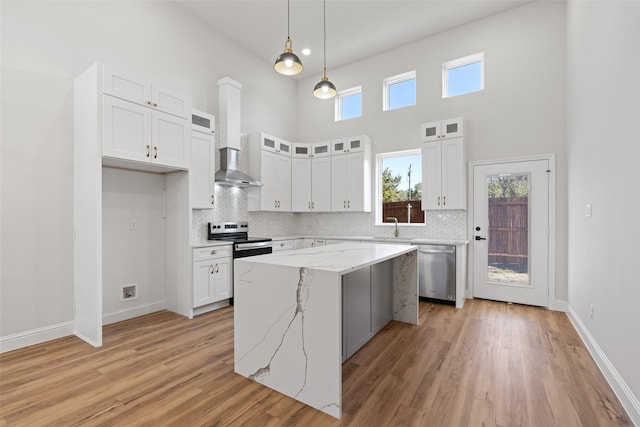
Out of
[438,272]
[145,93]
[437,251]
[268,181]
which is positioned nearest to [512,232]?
[437,251]

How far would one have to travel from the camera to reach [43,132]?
9.93 ft

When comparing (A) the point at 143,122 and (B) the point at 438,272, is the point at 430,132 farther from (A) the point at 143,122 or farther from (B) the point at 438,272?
(A) the point at 143,122

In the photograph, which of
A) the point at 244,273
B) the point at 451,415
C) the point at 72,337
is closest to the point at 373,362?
the point at 451,415

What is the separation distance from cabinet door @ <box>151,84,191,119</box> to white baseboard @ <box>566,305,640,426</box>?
4.66 meters

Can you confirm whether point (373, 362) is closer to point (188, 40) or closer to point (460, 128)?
point (460, 128)

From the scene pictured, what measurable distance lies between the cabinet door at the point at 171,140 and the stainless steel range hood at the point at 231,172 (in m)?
0.74

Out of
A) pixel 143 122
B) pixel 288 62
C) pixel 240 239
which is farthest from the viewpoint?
pixel 240 239

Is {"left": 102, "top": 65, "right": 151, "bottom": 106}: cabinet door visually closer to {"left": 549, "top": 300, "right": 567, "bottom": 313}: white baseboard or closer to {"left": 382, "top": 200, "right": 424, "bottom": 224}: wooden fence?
{"left": 382, "top": 200, "right": 424, "bottom": 224}: wooden fence

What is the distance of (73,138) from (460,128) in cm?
488

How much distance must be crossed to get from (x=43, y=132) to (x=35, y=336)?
6.56 ft

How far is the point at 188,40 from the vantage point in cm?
445

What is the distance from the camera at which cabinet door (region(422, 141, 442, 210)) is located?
15.3ft

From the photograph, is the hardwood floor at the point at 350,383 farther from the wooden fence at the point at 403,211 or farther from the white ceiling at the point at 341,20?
the white ceiling at the point at 341,20

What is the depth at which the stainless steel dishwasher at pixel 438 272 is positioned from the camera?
4258 millimetres
